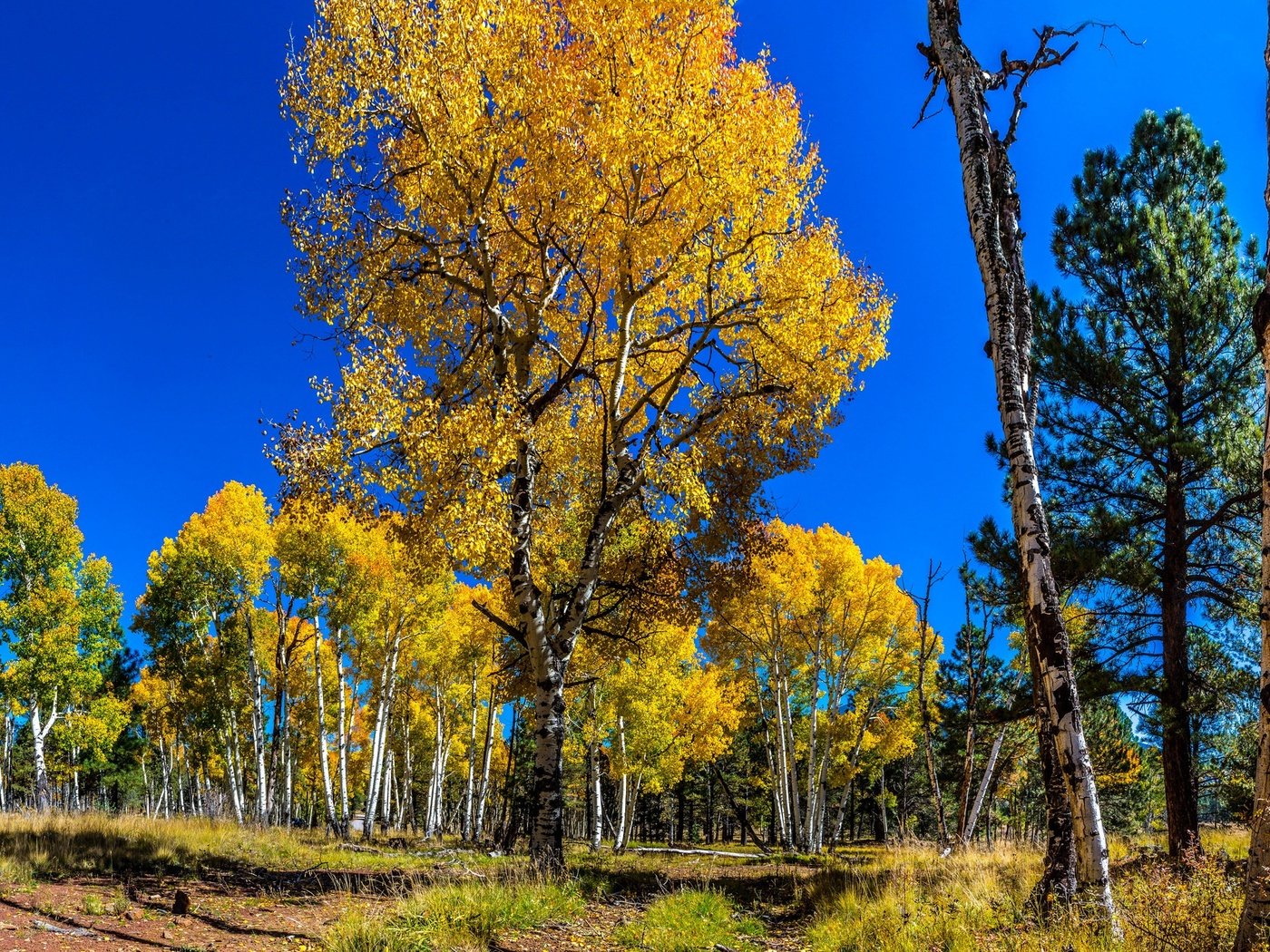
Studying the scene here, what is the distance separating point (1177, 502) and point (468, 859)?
475 inches

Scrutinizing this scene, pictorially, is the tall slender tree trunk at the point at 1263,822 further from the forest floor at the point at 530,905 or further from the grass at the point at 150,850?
the grass at the point at 150,850

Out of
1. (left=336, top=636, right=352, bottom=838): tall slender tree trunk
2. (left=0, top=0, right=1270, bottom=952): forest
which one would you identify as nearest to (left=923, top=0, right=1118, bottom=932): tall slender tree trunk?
(left=0, top=0, right=1270, bottom=952): forest

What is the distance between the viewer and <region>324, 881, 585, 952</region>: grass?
4.49 m

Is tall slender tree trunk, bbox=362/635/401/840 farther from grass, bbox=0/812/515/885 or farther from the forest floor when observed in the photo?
the forest floor

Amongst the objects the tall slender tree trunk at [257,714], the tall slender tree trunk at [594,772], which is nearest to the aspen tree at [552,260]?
the tall slender tree trunk at [594,772]

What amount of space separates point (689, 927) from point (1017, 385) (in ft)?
16.5

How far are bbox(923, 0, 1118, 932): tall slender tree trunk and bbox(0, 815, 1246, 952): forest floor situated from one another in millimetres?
610

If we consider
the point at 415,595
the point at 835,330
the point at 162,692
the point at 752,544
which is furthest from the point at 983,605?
the point at 162,692

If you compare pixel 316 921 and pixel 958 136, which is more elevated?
pixel 958 136

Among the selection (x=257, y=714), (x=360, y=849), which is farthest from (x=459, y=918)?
(x=257, y=714)

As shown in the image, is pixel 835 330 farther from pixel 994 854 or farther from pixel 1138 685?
pixel 994 854

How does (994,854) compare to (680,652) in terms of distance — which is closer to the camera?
(994,854)

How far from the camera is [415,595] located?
61.3 feet

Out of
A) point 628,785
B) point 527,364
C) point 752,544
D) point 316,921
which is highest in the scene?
point 527,364
